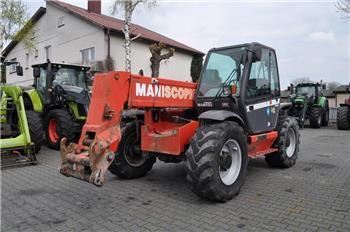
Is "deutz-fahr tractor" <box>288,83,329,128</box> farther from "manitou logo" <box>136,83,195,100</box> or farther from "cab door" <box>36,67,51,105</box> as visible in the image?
"manitou logo" <box>136,83,195,100</box>

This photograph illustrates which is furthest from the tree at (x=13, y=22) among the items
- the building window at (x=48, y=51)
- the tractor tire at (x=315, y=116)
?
the tractor tire at (x=315, y=116)

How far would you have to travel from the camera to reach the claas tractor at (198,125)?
Result: 441 centimetres

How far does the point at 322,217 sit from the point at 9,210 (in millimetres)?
4091

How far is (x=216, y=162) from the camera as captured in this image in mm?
4465

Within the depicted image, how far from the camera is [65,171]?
4457 millimetres

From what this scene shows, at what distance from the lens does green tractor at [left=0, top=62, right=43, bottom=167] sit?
7.27m

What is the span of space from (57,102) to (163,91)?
5729 mm

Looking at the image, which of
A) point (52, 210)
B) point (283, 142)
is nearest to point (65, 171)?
point (52, 210)

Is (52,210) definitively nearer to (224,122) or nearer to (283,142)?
(224,122)

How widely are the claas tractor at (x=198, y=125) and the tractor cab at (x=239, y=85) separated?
0.05 feet

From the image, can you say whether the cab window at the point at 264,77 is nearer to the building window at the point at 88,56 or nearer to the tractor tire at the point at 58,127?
the tractor tire at the point at 58,127

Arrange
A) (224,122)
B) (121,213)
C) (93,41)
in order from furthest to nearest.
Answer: (93,41) → (224,122) → (121,213)

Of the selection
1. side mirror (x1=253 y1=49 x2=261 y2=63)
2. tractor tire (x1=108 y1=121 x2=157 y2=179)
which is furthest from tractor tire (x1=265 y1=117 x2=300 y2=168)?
tractor tire (x1=108 y1=121 x2=157 y2=179)

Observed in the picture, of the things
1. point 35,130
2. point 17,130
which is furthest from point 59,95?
point 35,130
